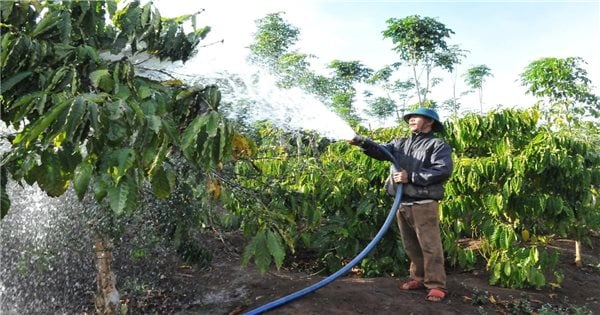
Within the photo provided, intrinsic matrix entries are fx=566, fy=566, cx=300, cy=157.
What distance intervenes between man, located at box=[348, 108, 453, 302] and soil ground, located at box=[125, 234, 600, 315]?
176mm

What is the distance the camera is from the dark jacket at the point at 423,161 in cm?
371

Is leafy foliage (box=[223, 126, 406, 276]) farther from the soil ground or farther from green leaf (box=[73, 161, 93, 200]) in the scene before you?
green leaf (box=[73, 161, 93, 200])

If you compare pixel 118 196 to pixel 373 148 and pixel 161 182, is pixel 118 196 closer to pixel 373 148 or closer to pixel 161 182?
pixel 161 182

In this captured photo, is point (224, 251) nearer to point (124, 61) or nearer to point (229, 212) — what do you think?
point (229, 212)

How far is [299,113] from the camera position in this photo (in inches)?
166

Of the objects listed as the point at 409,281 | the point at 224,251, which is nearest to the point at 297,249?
the point at 224,251

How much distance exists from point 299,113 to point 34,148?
2.57 meters

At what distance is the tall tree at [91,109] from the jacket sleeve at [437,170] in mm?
1904

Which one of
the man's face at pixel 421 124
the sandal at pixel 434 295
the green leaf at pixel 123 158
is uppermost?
the man's face at pixel 421 124

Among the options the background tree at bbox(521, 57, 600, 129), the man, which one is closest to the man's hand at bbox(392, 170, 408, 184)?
the man

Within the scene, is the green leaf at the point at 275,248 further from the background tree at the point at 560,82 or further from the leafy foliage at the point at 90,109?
the background tree at the point at 560,82

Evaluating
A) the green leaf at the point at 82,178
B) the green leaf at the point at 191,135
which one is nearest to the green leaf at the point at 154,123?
the green leaf at the point at 191,135

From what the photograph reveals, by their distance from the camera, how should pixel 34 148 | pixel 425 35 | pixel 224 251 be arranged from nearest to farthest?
1. pixel 34 148
2. pixel 224 251
3. pixel 425 35

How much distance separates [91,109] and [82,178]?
23 cm
